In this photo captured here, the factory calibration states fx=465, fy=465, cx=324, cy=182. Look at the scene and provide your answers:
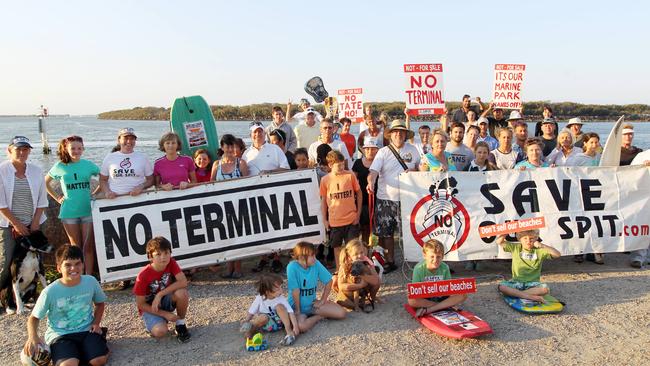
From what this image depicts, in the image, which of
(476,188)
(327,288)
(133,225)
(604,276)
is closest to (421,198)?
(476,188)

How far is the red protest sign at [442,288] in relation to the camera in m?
4.83

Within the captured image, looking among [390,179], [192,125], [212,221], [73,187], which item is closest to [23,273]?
[73,187]

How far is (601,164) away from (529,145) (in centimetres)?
116

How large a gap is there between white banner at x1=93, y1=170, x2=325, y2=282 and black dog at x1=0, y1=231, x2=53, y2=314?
651 millimetres

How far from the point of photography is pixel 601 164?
21.9 ft

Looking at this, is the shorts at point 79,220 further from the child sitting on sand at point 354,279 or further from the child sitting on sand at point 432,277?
the child sitting on sand at point 432,277

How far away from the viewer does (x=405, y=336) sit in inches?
180

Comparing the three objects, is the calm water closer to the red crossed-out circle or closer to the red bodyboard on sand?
the red crossed-out circle

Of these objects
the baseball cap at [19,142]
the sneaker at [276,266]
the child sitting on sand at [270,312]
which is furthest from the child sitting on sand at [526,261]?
the baseball cap at [19,142]

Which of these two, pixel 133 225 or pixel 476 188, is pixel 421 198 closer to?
pixel 476 188

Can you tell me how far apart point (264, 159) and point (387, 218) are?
76.4 inches

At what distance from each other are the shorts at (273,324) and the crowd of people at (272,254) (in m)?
0.01

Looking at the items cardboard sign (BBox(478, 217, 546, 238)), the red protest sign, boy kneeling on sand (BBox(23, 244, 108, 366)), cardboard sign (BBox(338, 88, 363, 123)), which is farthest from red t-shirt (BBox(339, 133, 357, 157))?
boy kneeling on sand (BBox(23, 244, 108, 366))

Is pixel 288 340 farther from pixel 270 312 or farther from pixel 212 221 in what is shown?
pixel 212 221
